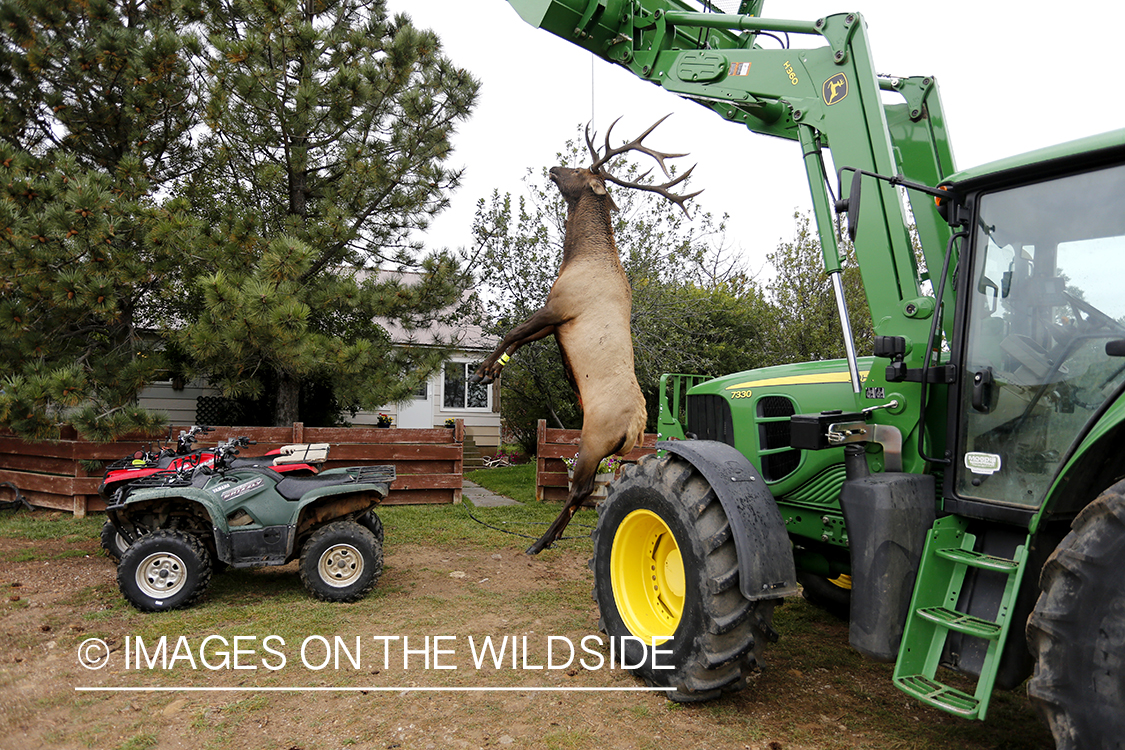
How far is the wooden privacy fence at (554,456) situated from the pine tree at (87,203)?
5.02 meters

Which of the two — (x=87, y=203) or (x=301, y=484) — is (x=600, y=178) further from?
(x=87, y=203)

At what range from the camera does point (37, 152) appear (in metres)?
8.83

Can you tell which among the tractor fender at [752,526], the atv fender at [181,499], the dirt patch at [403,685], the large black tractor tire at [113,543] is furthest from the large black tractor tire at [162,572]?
the tractor fender at [752,526]

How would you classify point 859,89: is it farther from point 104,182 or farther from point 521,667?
point 104,182

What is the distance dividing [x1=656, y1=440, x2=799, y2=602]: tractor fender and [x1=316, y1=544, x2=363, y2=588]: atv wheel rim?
9.97 feet

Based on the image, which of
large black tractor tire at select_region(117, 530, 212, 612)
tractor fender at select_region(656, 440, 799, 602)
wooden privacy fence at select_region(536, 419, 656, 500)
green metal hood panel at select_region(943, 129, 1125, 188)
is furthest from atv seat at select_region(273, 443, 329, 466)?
green metal hood panel at select_region(943, 129, 1125, 188)

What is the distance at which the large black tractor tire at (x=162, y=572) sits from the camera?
4.91 metres

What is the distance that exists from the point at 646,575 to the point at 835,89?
9.75 feet

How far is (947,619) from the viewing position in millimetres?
2779

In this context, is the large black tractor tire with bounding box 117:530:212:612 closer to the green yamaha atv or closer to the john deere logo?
the green yamaha atv

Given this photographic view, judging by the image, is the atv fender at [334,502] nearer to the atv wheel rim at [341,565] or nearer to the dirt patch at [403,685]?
the atv wheel rim at [341,565]

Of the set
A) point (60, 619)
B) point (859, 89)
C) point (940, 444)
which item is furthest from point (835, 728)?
point (60, 619)

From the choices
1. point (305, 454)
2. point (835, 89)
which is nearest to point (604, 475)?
point (305, 454)

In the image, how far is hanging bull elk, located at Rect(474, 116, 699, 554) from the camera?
16.7ft
